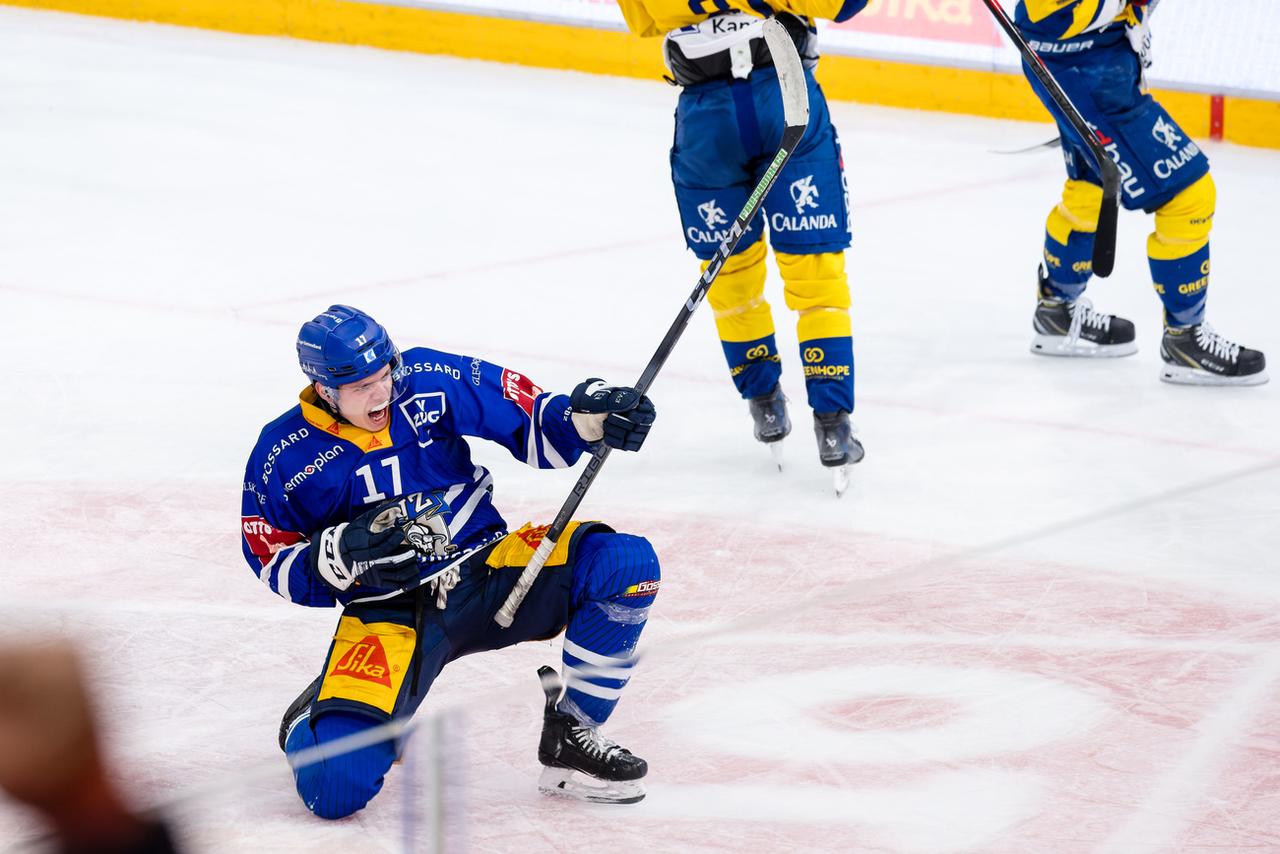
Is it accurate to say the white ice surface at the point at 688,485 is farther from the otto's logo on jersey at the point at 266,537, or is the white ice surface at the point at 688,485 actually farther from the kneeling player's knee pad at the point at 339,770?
the otto's logo on jersey at the point at 266,537


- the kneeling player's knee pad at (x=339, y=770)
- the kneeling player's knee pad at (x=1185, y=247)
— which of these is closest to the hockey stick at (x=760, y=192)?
the kneeling player's knee pad at (x=339, y=770)

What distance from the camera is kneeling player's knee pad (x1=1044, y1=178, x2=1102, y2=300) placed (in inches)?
189

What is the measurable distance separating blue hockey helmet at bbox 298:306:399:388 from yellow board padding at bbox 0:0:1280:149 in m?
5.03

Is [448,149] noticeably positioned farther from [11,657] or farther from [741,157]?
[11,657]

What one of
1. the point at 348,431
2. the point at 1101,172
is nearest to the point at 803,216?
the point at 1101,172

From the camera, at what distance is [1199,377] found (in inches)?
185

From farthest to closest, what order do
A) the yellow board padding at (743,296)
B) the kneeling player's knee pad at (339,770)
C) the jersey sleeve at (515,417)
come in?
the yellow board padding at (743,296), the jersey sleeve at (515,417), the kneeling player's knee pad at (339,770)

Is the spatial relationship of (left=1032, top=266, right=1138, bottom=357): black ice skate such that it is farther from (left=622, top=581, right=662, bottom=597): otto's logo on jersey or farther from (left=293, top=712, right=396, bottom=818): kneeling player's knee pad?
(left=293, top=712, right=396, bottom=818): kneeling player's knee pad

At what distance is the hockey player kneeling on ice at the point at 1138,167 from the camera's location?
4.48 meters

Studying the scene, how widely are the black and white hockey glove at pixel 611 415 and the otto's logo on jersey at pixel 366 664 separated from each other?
0.46 metres

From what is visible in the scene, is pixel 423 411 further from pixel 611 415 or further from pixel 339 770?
pixel 339 770

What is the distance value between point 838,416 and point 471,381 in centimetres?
132

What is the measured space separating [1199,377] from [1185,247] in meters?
0.34

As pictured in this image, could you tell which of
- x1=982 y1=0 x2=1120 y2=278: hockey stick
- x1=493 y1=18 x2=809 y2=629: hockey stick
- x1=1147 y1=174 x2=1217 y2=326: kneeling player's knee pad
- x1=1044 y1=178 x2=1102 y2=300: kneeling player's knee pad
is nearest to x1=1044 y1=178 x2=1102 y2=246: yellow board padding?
x1=1044 y1=178 x2=1102 y2=300: kneeling player's knee pad
